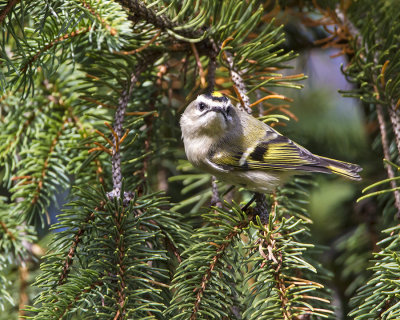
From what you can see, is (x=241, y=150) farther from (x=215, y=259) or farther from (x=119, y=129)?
(x=215, y=259)

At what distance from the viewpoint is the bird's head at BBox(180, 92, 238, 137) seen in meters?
1.69

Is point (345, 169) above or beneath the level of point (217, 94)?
beneath

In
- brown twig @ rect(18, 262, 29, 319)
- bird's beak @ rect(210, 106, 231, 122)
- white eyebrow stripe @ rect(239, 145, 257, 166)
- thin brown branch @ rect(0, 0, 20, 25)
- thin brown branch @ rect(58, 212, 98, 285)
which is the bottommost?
brown twig @ rect(18, 262, 29, 319)

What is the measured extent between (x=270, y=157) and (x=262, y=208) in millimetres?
450

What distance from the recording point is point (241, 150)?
1.86 metres

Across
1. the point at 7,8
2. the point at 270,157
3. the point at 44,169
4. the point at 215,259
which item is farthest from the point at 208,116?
the point at 7,8

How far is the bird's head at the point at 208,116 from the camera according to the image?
169 centimetres

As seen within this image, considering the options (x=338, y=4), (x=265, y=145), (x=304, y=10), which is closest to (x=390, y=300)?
(x=265, y=145)

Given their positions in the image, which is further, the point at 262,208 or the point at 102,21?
the point at 262,208

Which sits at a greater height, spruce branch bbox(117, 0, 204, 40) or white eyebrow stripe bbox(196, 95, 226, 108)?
spruce branch bbox(117, 0, 204, 40)

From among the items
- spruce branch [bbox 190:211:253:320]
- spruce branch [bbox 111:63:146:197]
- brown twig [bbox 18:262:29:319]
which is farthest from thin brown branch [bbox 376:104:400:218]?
brown twig [bbox 18:262:29:319]

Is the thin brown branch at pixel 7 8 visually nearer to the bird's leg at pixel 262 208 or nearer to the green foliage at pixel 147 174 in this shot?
the green foliage at pixel 147 174

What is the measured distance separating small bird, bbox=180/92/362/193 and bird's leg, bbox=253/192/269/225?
0.12 feet

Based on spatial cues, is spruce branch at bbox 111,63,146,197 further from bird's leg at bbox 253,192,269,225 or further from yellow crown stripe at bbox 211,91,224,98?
bird's leg at bbox 253,192,269,225
